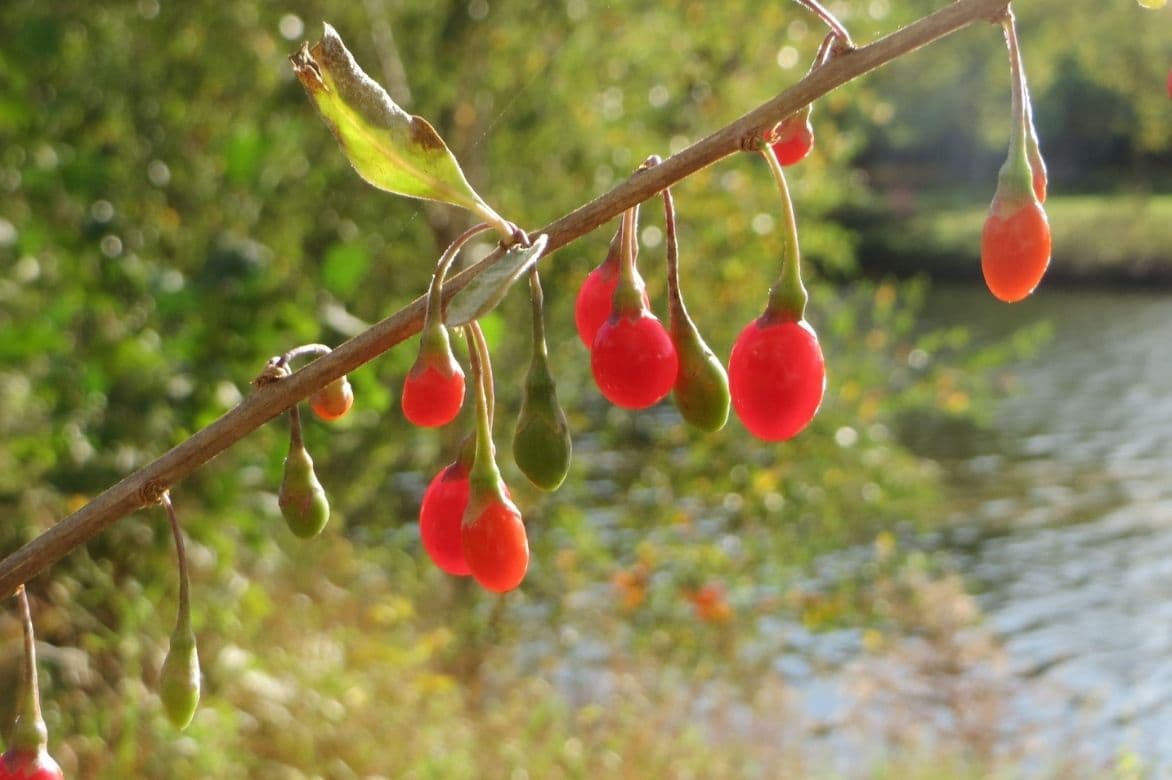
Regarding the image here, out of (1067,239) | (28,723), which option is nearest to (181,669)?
(28,723)

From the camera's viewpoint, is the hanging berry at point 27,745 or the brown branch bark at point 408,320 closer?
the brown branch bark at point 408,320

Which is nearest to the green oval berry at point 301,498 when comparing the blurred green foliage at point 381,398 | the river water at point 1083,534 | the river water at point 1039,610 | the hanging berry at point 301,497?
the hanging berry at point 301,497

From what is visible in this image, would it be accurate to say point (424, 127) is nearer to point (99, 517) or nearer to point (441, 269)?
point (441, 269)

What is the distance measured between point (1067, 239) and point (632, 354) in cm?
2817

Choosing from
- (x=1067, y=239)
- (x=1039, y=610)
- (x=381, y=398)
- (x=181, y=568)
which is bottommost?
(x=181, y=568)

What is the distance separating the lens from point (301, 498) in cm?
95

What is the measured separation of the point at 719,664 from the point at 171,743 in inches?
154

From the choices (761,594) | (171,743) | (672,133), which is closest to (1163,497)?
(761,594)

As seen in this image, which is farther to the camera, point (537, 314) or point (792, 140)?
point (792, 140)

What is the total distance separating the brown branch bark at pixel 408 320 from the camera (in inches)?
30.9

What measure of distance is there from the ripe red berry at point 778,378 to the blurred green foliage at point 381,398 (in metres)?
1.64

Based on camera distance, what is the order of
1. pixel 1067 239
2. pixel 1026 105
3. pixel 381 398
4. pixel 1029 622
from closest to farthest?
pixel 1026 105 → pixel 381 398 → pixel 1029 622 → pixel 1067 239

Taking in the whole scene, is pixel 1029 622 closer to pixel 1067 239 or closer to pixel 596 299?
pixel 596 299

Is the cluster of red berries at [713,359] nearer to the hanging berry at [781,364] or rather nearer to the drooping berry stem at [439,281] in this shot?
the hanging berry at [781,364]
